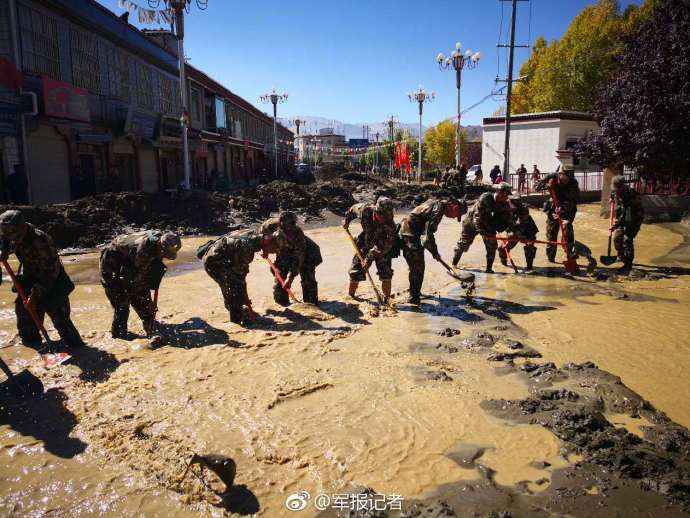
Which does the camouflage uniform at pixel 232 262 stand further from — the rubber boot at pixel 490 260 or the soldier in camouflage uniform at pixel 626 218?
the soldier in camouflage uniform at pixel 626 218

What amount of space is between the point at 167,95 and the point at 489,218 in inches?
728

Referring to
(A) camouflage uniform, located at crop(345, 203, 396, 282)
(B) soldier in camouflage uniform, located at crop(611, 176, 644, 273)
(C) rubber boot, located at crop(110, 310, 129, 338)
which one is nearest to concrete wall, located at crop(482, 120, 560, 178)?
(B) soldier in camouflage uniform, located at crop(611, 176, 644, 273)

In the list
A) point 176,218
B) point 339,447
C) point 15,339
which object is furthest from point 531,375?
point 176,218

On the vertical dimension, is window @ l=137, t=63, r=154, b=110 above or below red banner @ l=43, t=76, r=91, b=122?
above

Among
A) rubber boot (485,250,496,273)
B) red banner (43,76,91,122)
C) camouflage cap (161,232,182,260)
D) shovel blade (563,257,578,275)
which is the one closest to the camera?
camouflage cap (161,232,182,260)

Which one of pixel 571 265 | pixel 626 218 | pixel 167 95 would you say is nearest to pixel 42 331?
pixel 571 265

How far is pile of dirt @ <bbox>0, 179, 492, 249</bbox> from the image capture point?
12.2 meters

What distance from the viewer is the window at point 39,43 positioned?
13258 mm

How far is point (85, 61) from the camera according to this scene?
628 inches

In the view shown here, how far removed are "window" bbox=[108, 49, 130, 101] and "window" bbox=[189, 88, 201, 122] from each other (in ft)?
25.9

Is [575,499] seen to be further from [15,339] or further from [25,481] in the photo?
[15,339]

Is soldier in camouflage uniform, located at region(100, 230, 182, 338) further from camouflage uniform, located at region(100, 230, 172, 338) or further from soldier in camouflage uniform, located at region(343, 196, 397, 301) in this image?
soldier in camouflage uniform, located at region(343, 196, 397, 301)

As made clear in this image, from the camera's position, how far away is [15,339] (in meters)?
5.70

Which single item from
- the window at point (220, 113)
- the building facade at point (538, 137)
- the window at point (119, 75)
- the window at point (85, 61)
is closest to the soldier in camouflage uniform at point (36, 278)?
the window at point (85, 61)
